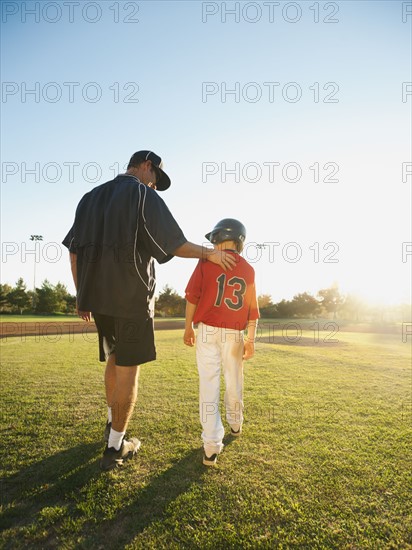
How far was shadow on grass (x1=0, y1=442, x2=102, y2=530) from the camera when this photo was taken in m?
1.90

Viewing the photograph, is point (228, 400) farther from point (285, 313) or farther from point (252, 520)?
point (285, 313)

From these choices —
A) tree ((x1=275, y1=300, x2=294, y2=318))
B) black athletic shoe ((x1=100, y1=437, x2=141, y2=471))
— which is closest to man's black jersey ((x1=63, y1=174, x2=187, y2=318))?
black athletic shoe ((x1=100, y1=437, x2=141, y2=471))

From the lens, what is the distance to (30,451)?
2.69 meters

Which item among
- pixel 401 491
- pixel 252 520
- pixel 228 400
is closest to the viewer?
pixel 252 520

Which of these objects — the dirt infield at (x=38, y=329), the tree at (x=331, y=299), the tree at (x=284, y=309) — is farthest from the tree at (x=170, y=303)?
the dirt infield at (x=38, y=329)

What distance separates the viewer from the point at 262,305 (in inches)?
2170

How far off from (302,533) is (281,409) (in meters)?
2.14

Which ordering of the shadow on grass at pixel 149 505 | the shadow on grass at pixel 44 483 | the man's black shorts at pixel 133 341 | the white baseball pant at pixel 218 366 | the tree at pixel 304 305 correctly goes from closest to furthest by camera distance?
the shadow on grass at pixel 149 505 → the shadow on grass at pixel 44 483 → the man's black shorts at pixel 133 341 → the white baseball pant at pixel 218 366 → the tree at pixel 304 305

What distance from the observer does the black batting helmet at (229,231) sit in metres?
3.15

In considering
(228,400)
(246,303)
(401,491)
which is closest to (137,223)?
(246,303)

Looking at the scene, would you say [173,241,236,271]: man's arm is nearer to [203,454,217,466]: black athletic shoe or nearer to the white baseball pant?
the white baseball pant

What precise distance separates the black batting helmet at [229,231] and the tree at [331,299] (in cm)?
5944

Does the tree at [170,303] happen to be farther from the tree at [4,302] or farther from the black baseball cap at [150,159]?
the black baseball cap at [150,159]

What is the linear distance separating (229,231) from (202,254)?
0.62m
